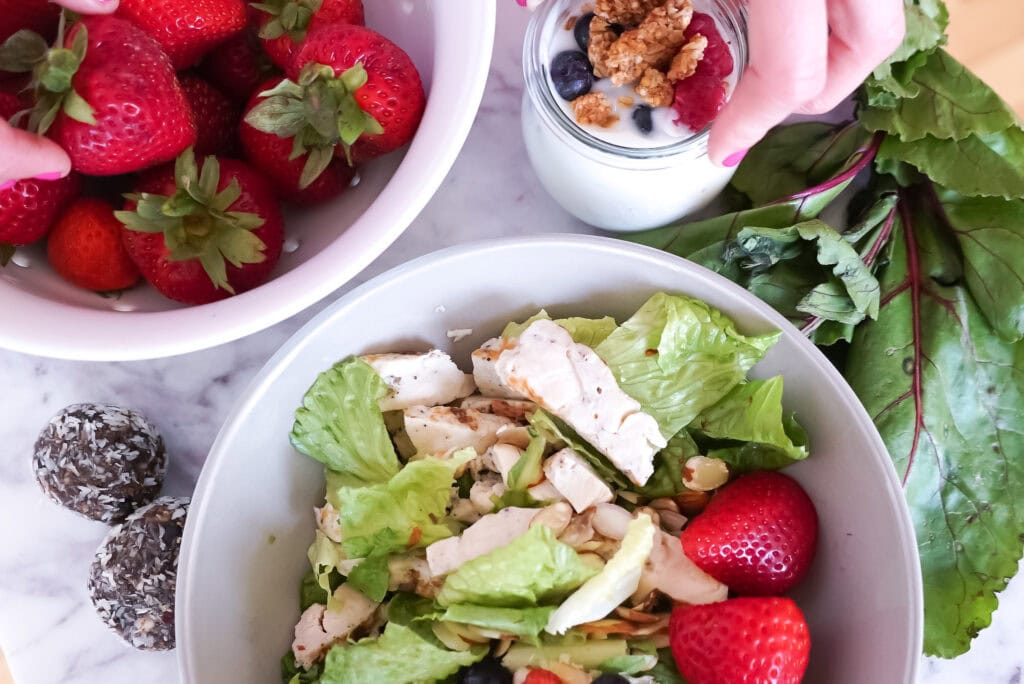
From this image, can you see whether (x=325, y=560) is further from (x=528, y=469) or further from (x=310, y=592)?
(x=528, y=469)

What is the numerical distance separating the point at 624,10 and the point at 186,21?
380mm

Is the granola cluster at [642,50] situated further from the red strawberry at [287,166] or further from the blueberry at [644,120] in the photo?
the red strawberry at [287,166]

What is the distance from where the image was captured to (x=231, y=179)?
766 millimetres

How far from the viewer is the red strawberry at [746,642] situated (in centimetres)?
71

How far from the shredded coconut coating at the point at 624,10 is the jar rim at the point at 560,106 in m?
0.04

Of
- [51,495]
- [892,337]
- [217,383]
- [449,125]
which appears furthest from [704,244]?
[51,495]

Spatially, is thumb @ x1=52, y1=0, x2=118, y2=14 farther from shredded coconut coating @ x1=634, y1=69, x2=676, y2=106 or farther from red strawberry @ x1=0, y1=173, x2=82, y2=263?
shredded coconut coating @ x1=634, y1=69, x2=676, y2=106

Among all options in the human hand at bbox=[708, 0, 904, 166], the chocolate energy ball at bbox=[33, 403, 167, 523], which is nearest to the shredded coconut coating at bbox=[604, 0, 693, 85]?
the human hand at bbox=[708, 0, 904, 166]

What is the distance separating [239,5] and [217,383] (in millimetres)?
383

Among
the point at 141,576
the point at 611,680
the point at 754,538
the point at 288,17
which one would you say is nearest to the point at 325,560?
the point at 141,576

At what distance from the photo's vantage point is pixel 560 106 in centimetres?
80

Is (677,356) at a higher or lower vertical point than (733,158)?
lower

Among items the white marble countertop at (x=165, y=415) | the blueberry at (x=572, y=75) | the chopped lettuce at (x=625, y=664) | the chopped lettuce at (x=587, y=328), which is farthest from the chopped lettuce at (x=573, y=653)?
the blueberry at (x=572, y=75)

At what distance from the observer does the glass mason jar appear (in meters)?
0.79
